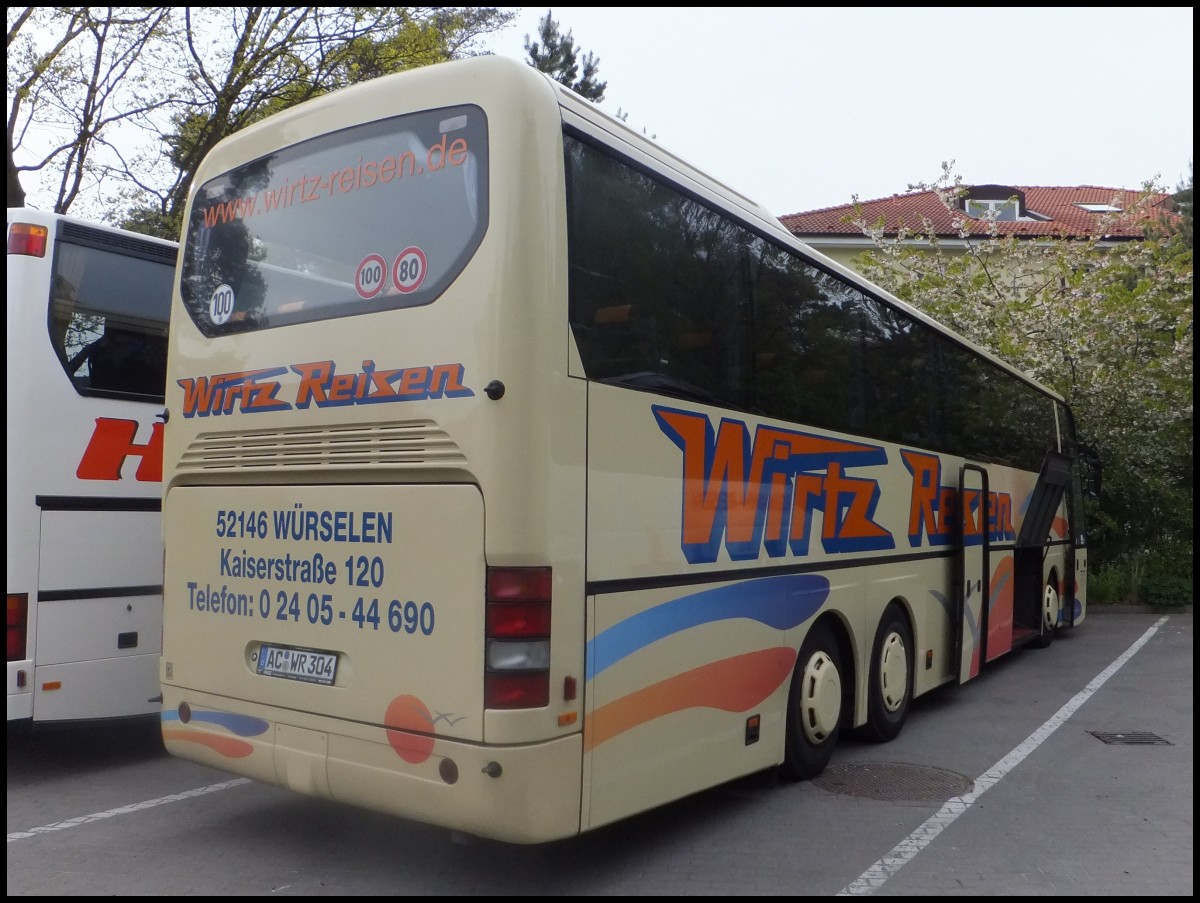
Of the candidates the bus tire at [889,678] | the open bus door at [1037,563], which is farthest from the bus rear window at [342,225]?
the open bus door at [1037,563]

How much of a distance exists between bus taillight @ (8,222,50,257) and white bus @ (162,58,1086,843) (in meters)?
A: 1.47

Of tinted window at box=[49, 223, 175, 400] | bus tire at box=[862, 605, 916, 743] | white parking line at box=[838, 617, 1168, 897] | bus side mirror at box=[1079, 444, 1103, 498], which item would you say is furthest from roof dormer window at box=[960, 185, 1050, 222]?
tinted window at box=[49, 223, 175, 400]

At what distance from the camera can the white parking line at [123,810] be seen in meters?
5.74

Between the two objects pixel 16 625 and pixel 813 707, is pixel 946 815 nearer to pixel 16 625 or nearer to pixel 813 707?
pixel 813 707

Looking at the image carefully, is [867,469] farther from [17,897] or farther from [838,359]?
[17,897]

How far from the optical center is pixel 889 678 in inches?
313

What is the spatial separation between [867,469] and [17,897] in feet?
18.1

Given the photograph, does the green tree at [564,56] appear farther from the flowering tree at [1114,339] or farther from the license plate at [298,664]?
the license plate at [298,664]

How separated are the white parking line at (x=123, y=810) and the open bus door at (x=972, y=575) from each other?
598 centimetres

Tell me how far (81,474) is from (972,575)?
7.23m

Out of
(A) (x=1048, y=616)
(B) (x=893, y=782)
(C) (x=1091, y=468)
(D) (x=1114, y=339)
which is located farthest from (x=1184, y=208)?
(B) (x=893, y=782)

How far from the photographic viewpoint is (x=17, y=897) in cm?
475

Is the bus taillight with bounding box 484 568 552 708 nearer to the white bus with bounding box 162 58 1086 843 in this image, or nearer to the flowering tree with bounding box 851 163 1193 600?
the white bus with bounding box 162 58 1086 843

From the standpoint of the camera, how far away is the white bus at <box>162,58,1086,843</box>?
14.6 ft
